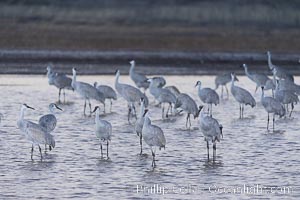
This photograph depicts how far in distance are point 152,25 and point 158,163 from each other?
2821cm

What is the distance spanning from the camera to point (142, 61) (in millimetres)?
35969

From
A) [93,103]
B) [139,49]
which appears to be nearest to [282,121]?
[93,103]

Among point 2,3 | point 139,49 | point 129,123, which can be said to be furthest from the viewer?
point 2,3

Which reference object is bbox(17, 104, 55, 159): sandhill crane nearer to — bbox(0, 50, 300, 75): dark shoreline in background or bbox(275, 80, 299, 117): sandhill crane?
bbox(275, 80, 299, 117): sandhill crane

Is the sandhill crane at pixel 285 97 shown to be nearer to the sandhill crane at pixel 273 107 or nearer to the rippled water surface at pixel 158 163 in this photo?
the rippled water surface at pixel 158 163

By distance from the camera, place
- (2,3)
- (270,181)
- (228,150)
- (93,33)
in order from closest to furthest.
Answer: (270,181) → (228,150) → (93,33) → (2,3)

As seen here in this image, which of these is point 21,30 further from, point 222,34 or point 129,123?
point 129,123

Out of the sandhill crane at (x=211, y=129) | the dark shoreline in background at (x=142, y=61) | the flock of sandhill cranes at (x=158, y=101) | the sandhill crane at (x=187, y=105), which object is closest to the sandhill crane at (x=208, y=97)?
the flock of sandhill cranes at (x=158, y=101)

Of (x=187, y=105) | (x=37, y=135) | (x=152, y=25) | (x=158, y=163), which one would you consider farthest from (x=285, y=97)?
(x=152, y=25)

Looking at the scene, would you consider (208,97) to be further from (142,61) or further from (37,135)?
(142,61)

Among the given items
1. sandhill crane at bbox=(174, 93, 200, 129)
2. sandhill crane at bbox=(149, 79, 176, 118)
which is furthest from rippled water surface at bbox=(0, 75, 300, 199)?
sandhill crane at bbox=(149, 79, 176, 118)

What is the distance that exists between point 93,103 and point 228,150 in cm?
797

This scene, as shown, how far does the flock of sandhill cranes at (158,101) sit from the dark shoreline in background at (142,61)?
6.22m

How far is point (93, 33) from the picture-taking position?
41.8m
